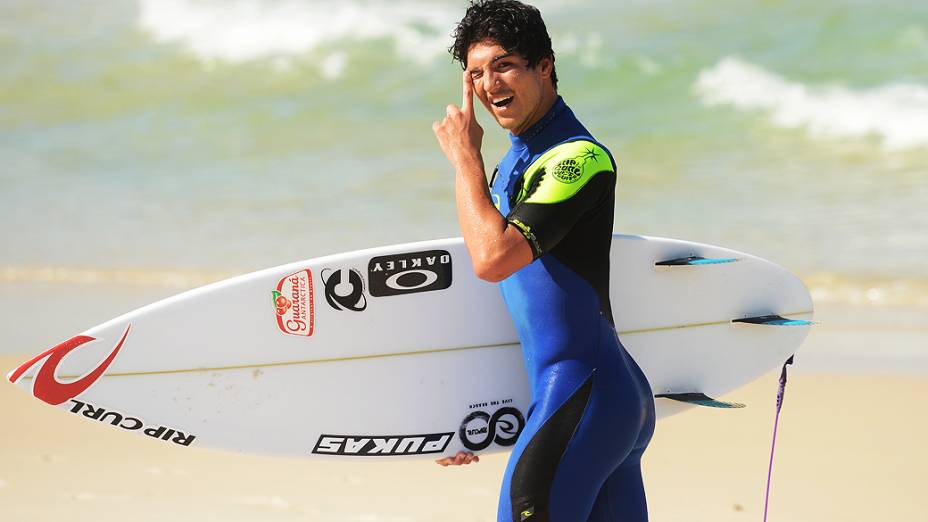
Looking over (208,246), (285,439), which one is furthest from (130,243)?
(285,439)

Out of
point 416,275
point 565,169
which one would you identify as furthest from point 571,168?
point 416,275

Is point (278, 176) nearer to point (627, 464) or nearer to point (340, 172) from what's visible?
point (340, 172)

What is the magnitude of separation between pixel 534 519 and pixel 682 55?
12504 mm

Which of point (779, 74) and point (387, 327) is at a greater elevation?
point (387, 327)

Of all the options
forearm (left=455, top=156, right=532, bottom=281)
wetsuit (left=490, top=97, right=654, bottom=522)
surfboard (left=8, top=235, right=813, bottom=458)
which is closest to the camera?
forearm (left=455, top=156, right=532, bottom=281)

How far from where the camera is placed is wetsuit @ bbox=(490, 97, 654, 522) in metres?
2.00

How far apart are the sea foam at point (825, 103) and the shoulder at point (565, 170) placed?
10.9 meters

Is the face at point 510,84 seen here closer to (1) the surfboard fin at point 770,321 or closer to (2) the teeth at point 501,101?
(2) the teeth at point 501,101

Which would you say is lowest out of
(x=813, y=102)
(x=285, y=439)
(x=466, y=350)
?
(x=813, y=102)

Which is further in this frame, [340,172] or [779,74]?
[779,74]

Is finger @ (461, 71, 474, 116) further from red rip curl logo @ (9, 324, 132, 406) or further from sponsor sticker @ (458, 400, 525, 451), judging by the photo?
red rip curl logo @ (9, 324, 132, 406)

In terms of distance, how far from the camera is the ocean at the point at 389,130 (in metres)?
9.45

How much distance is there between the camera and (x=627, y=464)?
7.22 feet

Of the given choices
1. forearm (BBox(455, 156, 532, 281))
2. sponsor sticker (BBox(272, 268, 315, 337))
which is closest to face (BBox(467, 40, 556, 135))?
forearm (BBox(455, 156, 532, 281))
